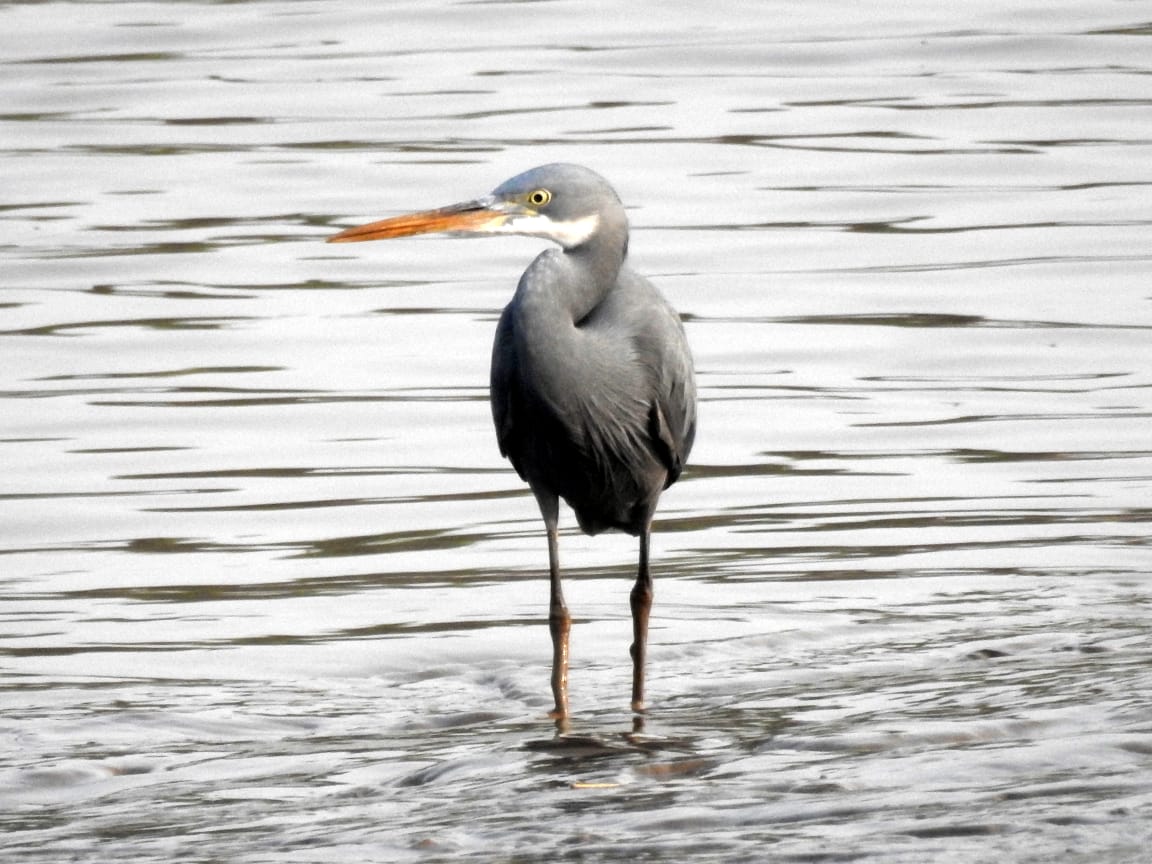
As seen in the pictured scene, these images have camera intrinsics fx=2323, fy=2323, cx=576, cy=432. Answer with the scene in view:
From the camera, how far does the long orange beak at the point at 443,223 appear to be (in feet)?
21.5

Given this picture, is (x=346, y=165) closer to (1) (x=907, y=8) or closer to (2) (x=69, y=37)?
(2) (x=69, y=37)

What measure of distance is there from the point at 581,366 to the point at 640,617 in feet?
3.01

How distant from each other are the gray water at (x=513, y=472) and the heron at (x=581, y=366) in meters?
0.59

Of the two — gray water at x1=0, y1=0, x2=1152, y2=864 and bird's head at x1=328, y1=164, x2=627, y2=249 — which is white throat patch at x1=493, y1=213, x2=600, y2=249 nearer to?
bird's head at x1=328, y1=164, x2=627, y2=249

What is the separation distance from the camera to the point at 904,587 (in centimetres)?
A: 805

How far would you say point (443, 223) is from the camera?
6590mm

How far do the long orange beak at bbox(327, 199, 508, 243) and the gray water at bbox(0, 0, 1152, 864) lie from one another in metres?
1.40

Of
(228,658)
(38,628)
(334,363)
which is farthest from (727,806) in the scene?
(334,363)

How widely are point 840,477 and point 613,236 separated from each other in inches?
136

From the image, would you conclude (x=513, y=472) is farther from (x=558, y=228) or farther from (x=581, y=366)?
(x=558, y=228)

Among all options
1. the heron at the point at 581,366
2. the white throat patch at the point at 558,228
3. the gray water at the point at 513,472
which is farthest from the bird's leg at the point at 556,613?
the white throat patch at the point at 558,228

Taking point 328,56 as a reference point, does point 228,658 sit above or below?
below

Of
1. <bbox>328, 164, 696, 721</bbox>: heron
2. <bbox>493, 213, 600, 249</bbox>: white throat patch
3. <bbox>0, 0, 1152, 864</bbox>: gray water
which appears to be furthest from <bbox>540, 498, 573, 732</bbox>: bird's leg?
<bbox>493, 213, 600, 249</bbox>: white throat patch

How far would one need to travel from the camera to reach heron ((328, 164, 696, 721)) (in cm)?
659
